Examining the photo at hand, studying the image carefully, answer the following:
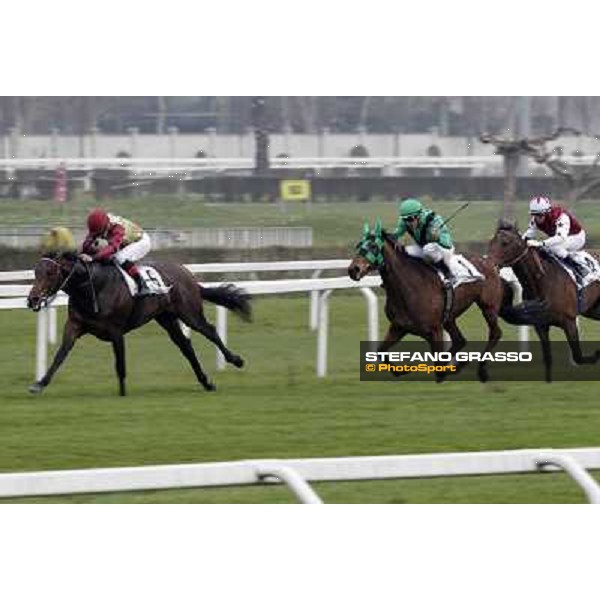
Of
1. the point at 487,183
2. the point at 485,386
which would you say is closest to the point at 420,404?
the point at 485,386

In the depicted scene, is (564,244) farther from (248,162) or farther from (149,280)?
(248,162)

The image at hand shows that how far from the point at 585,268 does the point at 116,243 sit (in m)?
3.23

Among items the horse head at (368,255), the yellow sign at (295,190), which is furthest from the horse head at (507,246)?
the yellow sign at (295,190)

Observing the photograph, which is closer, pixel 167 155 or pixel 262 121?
pixel 262 121

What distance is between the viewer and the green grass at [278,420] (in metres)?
7.60

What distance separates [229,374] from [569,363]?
2343 millimetres

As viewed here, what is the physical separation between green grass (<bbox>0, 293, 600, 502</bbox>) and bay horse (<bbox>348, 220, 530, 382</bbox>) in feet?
1.08

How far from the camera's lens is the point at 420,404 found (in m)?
11.1

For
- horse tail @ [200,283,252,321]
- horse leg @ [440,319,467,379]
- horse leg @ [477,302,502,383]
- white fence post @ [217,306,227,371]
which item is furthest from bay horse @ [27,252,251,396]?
horse leg @ [477,302,502,383]

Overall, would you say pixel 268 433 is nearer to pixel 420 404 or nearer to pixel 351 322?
pixel 420 404

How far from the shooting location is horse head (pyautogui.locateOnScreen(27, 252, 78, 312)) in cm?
1146

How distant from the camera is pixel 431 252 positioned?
12.4 m

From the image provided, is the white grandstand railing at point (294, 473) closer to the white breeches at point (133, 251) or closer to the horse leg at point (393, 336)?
the horse leg at point (393, 336)

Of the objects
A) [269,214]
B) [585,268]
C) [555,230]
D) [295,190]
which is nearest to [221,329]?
[555,230]
